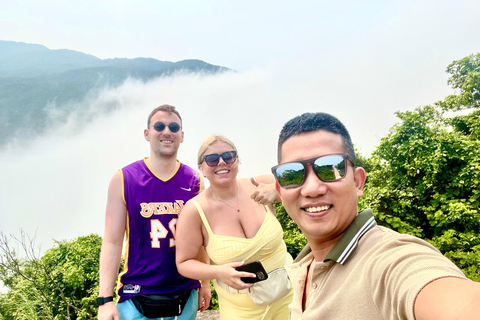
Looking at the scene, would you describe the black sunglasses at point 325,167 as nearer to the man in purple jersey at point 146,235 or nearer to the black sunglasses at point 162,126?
the man in purple jersey at point 146,235

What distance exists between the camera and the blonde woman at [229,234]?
2.16m

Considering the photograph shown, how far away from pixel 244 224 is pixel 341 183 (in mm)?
1219

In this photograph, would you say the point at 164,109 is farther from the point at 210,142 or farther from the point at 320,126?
the point at 320,126

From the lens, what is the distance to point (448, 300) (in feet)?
2.68

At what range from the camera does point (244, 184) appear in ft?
8.58

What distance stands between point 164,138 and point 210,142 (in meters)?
0.54

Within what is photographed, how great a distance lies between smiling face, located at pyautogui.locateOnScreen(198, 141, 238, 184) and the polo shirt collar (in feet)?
4.25

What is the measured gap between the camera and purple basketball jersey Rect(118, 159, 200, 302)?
8.18 feet

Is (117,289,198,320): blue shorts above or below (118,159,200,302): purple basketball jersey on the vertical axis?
below

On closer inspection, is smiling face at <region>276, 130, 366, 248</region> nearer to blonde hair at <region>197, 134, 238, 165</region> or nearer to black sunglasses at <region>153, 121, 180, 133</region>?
blonde hair at <region>197, 134, 238, 165</region>

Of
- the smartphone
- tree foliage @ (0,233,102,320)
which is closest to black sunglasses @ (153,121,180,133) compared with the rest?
the smartphone

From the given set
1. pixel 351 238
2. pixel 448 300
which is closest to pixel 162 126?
pixel 351 238

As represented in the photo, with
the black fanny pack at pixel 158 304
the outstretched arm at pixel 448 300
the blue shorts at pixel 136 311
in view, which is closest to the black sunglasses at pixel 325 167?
the outstretched arm at pixel 448 300

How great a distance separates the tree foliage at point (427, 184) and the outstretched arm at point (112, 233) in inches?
251
